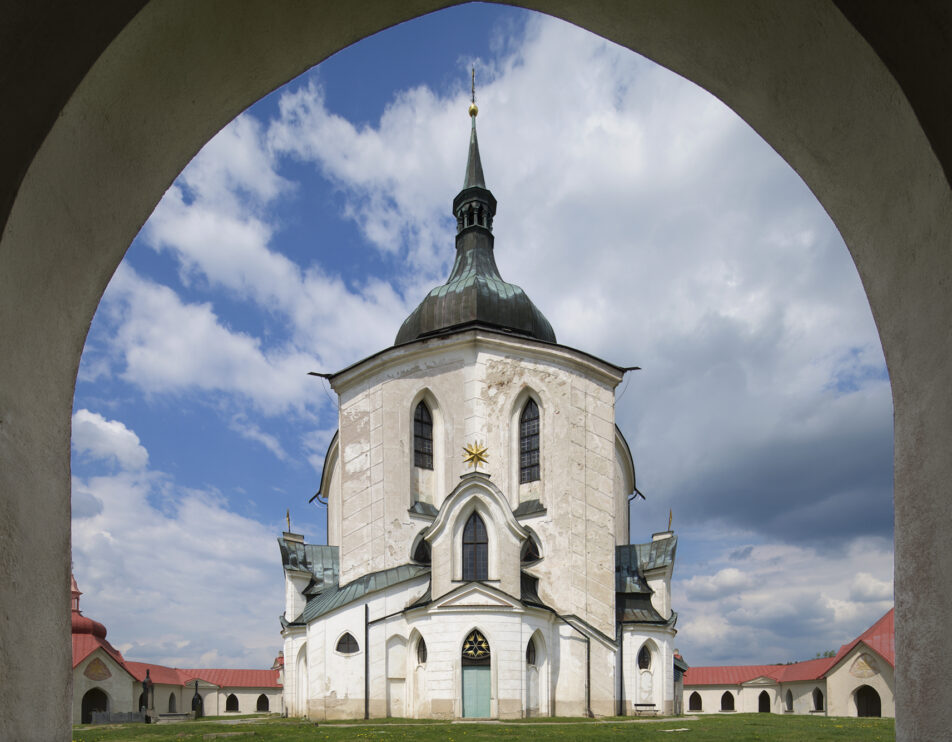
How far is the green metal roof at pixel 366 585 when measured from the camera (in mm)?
29297

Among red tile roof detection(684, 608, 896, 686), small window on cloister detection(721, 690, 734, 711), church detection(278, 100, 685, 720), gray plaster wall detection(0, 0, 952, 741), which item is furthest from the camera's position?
small window on cloister detection(721, 690, 734, 711)

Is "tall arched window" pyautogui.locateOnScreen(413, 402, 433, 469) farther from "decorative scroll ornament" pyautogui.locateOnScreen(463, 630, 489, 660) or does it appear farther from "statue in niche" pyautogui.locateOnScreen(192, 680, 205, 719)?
"statue in niche" pyautogui.locateOnScreen(192, 680, 205, 719)

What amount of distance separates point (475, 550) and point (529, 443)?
19.2ft

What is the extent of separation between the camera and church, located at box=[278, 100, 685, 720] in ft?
89.2

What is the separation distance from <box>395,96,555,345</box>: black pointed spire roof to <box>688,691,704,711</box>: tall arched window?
135 ft

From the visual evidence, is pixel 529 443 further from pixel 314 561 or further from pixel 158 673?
pixel 158 673

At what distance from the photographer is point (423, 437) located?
110 feet

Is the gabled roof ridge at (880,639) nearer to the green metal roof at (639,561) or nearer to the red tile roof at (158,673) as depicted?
the green metal roof at (639,561)

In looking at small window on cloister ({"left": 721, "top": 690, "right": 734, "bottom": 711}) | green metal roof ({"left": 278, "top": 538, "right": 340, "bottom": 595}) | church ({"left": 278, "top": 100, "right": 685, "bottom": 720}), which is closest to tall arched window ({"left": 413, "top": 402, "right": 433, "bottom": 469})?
church ({"left": 278, "top": 100, "right": 685, "bottom": 720})

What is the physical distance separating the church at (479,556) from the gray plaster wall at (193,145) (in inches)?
990

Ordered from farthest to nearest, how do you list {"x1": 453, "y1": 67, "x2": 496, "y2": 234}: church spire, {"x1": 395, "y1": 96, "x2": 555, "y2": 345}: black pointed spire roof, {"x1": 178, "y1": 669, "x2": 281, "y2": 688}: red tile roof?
{"x1": 178, "y1": 669, "x2": 281, "y2": 688}: red tile roof, {"x1": 453, "y1": 67, "x2": 496, "y2": 234}: church spire, {"x1": 395, "y1": 96, "x2": 555, "y2": 345}: black pointed spire roof

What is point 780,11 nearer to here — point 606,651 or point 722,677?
point 606,651

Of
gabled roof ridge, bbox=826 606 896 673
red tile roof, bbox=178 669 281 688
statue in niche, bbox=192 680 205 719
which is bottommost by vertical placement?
statue in niche, bbox=192 680 205 719

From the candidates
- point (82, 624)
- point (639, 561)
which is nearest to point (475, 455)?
point (639, 561)
